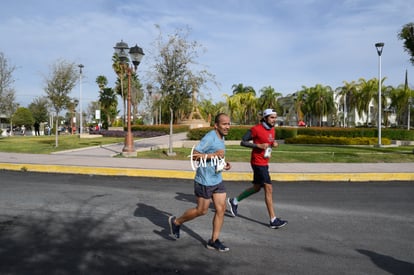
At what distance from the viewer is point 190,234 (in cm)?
441

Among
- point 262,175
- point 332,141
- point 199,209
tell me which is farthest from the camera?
point 332,141

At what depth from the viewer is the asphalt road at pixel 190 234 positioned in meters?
3.40

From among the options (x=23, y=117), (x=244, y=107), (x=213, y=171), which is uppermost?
(x=244, y=107)

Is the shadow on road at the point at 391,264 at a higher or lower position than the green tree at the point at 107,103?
lower

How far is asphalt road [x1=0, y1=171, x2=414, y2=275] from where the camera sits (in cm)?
340

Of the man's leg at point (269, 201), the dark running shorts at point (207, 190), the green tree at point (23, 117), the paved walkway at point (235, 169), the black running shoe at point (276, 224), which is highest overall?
the green tree at point (23, 117)

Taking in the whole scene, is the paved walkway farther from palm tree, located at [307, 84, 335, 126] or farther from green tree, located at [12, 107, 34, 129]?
green tree, located at [12, 107, 34, 129]

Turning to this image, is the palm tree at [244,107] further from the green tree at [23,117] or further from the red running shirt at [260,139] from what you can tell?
the red running shirt at [260,139]

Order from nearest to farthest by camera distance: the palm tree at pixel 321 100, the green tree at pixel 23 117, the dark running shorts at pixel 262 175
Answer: the dark running shorts at pixel 262 175 → the palm tree at pixel 321 100 → the green tree at pixel 23 117

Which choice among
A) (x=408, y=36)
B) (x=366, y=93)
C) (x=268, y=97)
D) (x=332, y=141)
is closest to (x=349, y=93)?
(x=366, y=93)

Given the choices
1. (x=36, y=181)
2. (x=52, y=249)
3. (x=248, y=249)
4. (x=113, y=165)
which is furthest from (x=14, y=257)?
(x=113, y=165)

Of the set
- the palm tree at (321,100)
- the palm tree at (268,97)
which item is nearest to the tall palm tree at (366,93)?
the palm tree at (321,100)

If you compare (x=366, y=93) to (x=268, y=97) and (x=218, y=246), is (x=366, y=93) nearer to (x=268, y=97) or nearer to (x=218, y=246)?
(x=268, y=97)

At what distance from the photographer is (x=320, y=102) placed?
6056cm
